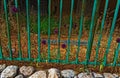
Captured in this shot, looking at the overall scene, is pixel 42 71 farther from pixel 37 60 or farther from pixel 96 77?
pixel 96 77

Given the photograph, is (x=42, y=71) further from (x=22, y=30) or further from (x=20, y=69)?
(x=22, y=30)

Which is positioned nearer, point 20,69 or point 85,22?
point 20,69

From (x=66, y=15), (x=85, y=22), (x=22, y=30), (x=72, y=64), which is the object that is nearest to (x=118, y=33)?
(x=85, y=22)

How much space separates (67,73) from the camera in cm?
325

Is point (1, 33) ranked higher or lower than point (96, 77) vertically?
higher

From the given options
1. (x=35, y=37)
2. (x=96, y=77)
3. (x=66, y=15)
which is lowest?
(x=96, y=77)

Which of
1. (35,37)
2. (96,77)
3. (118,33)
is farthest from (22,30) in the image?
(118,33)

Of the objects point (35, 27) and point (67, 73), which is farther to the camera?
point (35, 27)

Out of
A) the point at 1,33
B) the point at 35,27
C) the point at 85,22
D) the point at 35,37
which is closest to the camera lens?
the point at 1,33

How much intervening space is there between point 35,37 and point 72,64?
96 centimetres

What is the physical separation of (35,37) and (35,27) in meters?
0.42

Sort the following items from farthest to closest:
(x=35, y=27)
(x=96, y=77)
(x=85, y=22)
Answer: (x=85, y=22) → (x=35, y=27) → (x=96, y=77)

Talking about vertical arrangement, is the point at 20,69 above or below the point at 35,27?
below

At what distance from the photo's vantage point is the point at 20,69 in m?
3.30
